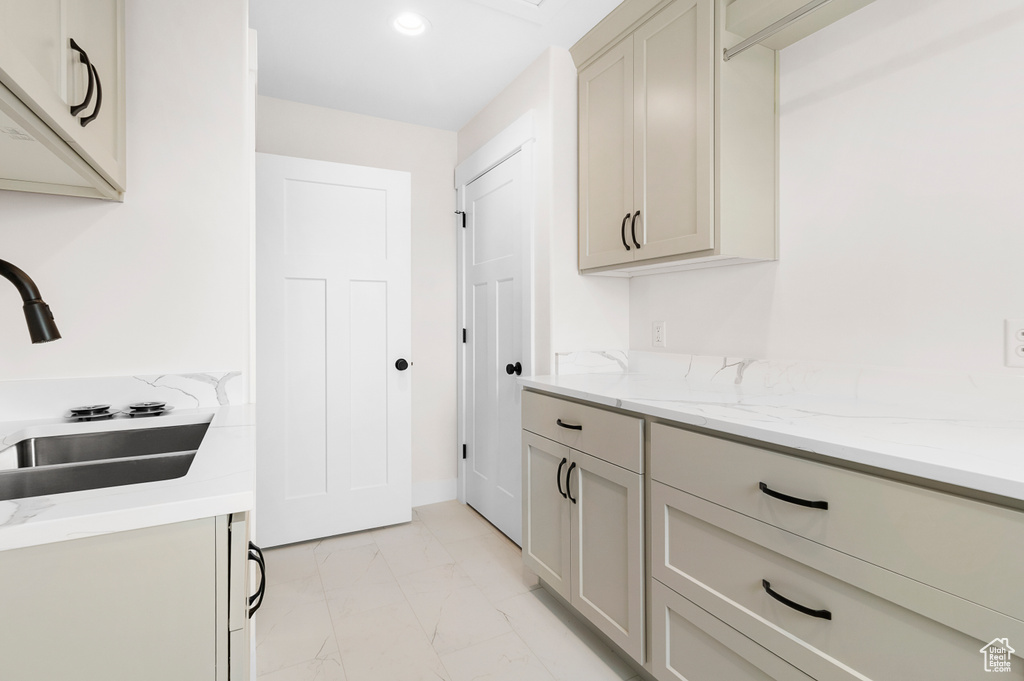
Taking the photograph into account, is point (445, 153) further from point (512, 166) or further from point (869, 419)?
point (869, 419)

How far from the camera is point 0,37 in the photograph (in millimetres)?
681

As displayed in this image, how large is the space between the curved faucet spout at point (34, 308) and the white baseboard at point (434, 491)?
2439 millimetres

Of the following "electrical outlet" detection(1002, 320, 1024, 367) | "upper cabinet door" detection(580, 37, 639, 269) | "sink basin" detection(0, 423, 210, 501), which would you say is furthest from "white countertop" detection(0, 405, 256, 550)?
"electrical outlet" detection(1002, 320, 1024, 367)

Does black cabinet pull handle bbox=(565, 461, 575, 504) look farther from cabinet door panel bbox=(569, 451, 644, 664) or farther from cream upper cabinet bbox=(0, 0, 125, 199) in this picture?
cream upper cabinet bbox=(0, 0, 125, 199)

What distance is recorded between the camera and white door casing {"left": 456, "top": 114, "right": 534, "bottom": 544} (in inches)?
95.0

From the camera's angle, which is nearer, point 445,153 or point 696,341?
point 696,341

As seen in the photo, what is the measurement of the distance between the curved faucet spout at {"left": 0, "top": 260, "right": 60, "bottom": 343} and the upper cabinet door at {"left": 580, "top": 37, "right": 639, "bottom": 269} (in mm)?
1689

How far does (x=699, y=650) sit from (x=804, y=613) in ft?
1.16

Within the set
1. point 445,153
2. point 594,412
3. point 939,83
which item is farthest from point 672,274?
point 445,153

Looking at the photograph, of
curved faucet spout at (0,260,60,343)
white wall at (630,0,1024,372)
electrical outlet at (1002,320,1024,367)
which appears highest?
white wall at (630,0,1024,372)

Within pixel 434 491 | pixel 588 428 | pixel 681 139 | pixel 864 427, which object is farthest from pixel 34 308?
pixel 434 491

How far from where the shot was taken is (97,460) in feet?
3.44

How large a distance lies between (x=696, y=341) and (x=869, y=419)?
0.89m

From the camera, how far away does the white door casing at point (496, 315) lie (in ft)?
7.92
